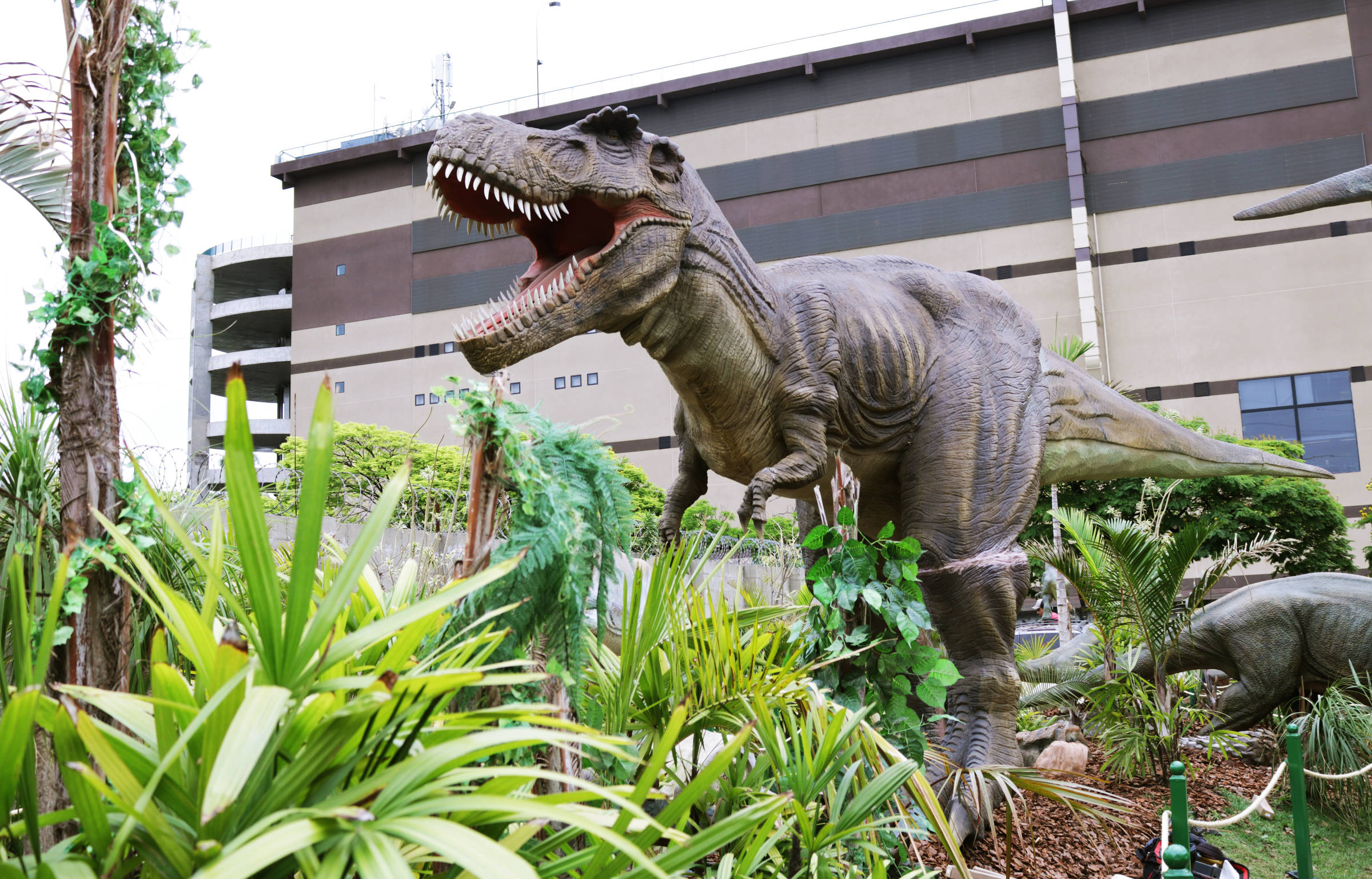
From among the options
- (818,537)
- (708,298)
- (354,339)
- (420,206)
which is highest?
(420,206)

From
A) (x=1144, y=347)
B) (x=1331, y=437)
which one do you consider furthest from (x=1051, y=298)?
(x=1331, y=437)

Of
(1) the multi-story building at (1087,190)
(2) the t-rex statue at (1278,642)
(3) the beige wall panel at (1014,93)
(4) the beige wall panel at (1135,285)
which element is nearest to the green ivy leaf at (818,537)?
(2) the t-rex statue at (1278,642)

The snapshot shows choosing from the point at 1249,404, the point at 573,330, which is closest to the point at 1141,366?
the point at 1249,404

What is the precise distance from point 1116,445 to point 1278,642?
219 cm

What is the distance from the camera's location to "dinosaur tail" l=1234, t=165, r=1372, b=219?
5.48 m

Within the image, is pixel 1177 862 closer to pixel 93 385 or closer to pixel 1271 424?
pixel 93 385

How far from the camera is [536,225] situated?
2951mm

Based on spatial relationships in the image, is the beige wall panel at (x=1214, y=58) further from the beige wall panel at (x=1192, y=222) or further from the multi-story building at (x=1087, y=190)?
the beige wall panel at (x=1192, y=222)

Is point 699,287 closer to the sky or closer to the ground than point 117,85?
closer to the ground

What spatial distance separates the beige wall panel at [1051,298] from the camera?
837 inches

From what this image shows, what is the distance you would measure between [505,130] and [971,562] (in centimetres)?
220

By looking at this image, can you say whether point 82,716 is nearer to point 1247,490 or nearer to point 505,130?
point 505,130

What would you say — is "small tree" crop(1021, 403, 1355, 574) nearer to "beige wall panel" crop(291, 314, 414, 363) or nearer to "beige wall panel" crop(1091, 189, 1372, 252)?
"beige wall panel" crop(1091, 189, 1372, 252)

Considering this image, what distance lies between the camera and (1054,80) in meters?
21.8
